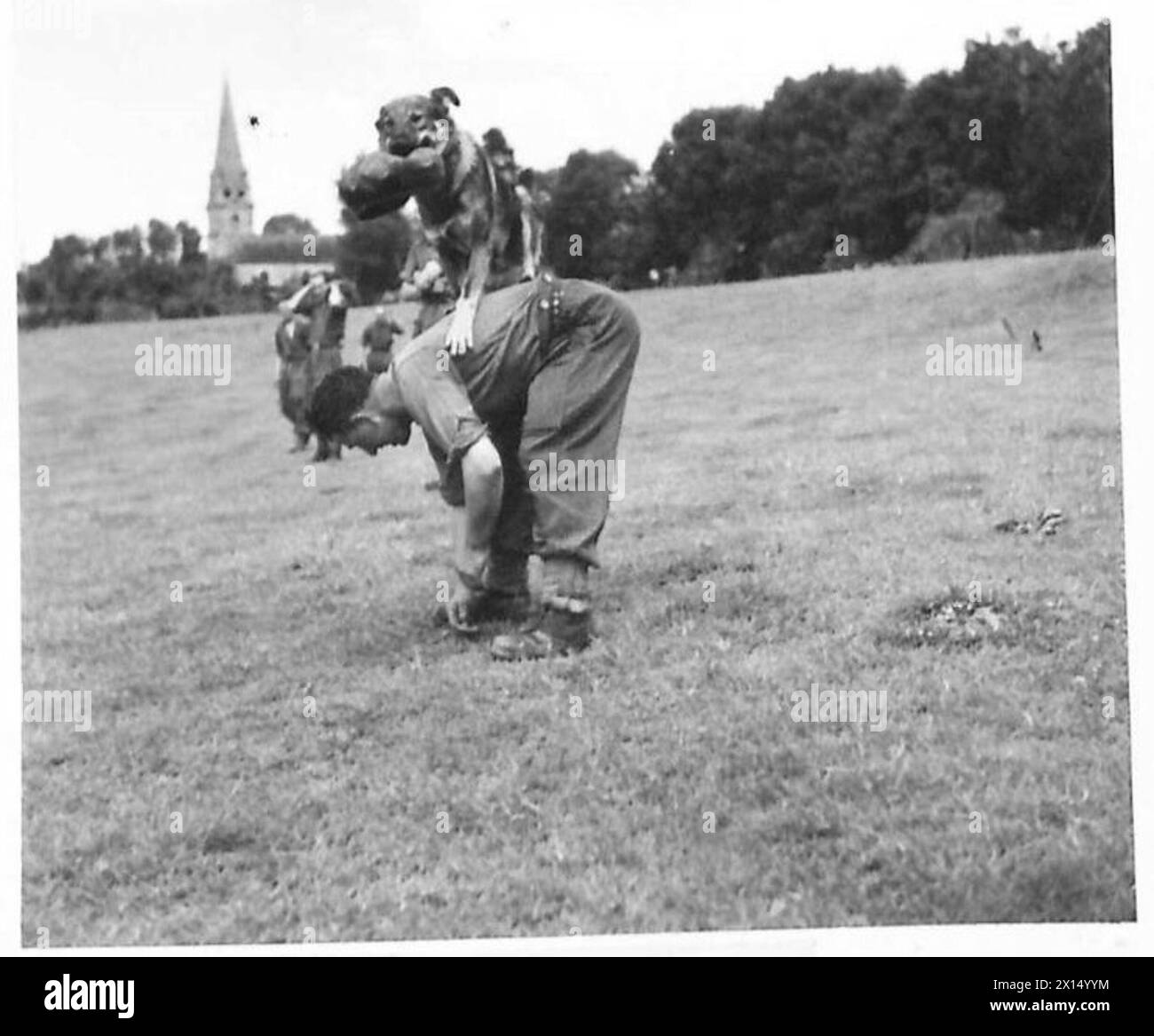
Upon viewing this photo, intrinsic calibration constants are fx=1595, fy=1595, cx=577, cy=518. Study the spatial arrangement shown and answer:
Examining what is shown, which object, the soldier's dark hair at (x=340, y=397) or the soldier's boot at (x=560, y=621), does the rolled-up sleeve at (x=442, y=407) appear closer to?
the soldier's dark hair at (x=340, y=397)

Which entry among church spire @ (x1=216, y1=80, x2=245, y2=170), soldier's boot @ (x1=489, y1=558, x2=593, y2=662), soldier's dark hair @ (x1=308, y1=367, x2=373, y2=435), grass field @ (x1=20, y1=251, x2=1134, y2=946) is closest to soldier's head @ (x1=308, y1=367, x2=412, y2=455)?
soldier's dark hair @ (x1=308, y1=367, x2=373, y2=435)

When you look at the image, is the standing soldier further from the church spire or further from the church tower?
the church spire

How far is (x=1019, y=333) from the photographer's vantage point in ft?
20.1

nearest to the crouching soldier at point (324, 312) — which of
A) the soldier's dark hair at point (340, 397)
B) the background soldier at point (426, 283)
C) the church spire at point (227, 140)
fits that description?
the soldier's dark hair at point (340, 397)

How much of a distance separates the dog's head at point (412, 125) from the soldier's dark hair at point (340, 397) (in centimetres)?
82

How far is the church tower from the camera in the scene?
19.6 feet

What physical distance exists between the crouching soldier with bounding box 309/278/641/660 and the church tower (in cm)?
82

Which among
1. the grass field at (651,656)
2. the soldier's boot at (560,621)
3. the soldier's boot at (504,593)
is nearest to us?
the grass field at (651,656)

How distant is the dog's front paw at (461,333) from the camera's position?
557cm

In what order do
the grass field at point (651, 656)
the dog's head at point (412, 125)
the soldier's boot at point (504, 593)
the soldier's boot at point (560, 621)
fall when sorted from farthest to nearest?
the soldier's boot at point (504, 593)
the soldier's boot at point (560, 621)
the dog's head at point (412, 125)
the grass field at point (651, 656)

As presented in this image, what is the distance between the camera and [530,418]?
566 centimetres

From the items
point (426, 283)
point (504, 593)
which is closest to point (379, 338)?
point (426, 283)
